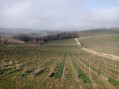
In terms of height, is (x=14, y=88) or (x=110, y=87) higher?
(x=14, y=88)

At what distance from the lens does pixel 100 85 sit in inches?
543

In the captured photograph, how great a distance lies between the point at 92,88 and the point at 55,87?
14.9ft

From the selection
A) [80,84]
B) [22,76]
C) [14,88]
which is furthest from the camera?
[22,76]

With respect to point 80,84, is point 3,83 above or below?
above

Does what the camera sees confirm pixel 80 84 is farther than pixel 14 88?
Yes

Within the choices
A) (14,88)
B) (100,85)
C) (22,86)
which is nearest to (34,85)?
(22,86)

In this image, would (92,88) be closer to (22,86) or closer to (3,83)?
(22,86)

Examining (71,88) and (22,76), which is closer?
(71,88)

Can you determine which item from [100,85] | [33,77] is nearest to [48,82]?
[33,77]

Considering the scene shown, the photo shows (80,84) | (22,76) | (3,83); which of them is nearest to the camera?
(3,83)

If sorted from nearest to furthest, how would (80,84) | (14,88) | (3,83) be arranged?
(14,88) < (3,83) < (80,84)

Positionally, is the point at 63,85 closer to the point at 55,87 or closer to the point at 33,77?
the point at 55,87

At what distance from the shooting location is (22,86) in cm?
1212

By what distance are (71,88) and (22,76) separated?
24.0 feet
